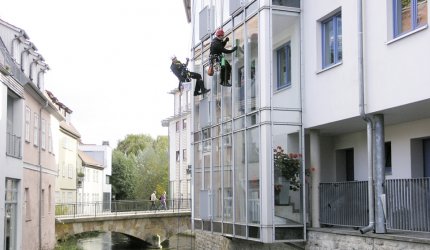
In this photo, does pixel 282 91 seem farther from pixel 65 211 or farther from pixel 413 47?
pixel 65 211

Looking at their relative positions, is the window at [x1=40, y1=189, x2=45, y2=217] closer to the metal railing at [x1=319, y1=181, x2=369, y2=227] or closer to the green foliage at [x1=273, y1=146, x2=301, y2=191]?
the green foliage at [x1=273, y1=146, x2=301, y2=191]

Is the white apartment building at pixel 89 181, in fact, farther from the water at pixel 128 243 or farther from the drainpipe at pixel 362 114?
the drainpipe at pixel 362 114

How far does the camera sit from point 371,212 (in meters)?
13.1

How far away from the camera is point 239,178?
16.6 meters

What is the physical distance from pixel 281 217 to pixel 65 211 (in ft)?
80.9

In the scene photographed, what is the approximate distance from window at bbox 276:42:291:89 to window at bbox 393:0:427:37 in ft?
13.7

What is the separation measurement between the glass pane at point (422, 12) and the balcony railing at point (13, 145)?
1394 cm

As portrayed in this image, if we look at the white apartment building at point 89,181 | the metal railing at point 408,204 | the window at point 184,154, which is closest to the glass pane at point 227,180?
the metal railing at point 408,204

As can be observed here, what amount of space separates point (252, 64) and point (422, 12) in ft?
18.0

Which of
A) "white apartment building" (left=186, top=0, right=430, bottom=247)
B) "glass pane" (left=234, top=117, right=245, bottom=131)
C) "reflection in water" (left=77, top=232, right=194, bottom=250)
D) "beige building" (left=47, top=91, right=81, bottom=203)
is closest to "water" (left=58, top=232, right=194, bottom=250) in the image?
"reflection in water" (left=77, top=232, right=194, bottom=250)

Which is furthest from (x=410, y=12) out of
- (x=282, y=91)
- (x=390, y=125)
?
(x=282, y=91)

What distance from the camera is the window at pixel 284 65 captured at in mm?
16281

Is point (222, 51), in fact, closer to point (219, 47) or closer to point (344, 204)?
point (219, 47)

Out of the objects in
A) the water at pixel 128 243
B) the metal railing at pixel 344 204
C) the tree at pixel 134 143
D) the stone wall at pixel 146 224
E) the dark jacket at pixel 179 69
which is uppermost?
the tree at pixel 134 143
